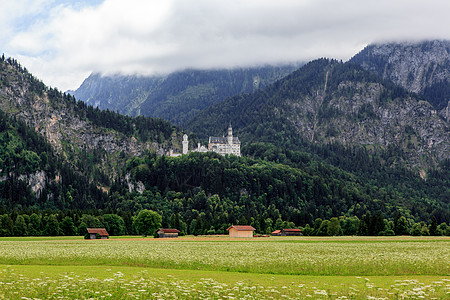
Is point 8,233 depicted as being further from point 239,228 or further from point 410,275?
point 410,275

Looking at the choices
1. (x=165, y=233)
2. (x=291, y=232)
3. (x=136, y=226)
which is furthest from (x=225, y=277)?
(x=291, y=232)

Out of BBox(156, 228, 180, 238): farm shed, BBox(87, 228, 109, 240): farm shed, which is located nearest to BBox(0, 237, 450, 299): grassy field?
BBox(87, 228, 109, 240): farm shed

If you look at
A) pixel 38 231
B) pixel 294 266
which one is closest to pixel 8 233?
pixel 38 231

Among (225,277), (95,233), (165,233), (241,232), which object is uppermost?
(225,277)

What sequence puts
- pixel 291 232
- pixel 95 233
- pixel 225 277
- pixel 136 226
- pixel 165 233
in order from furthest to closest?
1. pixel 291 232
2. pixel 136 226
3. pixel 165 233
4. pixel 95 233
5. pixel 225 277

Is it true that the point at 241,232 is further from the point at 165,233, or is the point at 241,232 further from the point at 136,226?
the point at 136,226

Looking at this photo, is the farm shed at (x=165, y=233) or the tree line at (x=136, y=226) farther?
the tree line at (x=136, y=226)

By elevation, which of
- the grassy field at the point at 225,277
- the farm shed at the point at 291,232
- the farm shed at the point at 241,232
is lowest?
the farm shed at the point at 291,232

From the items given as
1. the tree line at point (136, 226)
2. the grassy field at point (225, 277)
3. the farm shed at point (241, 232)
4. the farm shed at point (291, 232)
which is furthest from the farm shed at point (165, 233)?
the grassy field at point (225, 277)

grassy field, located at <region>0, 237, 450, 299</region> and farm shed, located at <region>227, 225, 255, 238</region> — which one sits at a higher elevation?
grassy field, located at <region>0, 237, 450, 299</region>

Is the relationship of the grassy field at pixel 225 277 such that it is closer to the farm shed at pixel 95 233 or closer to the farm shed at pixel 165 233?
the farm shed at pixel 95 233

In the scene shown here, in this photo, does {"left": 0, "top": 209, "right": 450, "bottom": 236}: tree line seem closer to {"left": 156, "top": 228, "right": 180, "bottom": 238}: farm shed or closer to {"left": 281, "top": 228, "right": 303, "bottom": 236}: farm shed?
{"left": 156, "top": 228, "right": 180, "bottom": 238}: farm shed

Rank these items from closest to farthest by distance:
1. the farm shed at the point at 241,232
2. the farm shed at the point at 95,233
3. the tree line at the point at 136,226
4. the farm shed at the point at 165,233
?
the farm shed at the point at 95,233
the farm shed at the point at 165,233
the tree line at the point at 136,226
the farm shed at the point at 241,232

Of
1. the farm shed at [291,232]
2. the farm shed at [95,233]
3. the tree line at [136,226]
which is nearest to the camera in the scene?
the farm shed at [95,233]
